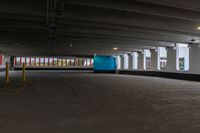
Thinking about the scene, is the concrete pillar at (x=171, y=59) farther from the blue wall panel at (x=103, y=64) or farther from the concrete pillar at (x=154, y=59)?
the blue wall panel at (x=103, y=64)

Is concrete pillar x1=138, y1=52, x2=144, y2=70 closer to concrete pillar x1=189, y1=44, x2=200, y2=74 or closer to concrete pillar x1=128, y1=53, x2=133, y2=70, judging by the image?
concrete pillar x1=128, y1=53, x2=133, y2=70

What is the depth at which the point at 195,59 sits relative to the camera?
24062mm

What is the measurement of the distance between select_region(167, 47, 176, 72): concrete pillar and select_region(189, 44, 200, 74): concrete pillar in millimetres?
3282

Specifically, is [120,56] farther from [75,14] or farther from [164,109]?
Result: [164,109]

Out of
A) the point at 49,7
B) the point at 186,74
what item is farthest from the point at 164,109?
the point at 186,74

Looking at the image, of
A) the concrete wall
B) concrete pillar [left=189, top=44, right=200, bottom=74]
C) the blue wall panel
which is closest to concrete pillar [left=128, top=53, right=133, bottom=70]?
the concrete wall

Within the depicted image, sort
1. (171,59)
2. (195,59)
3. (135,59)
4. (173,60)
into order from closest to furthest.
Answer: (195,59) → (173,60) → (171,59) → (135,59)

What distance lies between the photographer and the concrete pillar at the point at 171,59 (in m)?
28.1

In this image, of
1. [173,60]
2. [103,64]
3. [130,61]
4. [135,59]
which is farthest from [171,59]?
[103,64]

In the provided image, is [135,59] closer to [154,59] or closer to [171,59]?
[154,59]

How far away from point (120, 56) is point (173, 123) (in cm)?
3913

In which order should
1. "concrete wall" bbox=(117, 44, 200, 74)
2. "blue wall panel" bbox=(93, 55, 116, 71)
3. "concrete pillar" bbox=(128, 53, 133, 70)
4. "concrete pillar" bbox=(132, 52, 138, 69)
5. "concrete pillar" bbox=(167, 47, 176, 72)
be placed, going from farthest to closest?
"blue wall panel" bbox=(93, 55, 116, 71) → "concrete pillar" bbox=(128, 53, 133, 70) → "concrete pillar" bbox=(132, 52, 138, 69) → "concrete pillar" bbox=(167, 47, 176, 72) → "concrete wall" bbox=(117, 44, 200, 74)

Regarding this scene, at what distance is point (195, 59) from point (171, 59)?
481 centimetres

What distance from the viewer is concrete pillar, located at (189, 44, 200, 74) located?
23688mm
